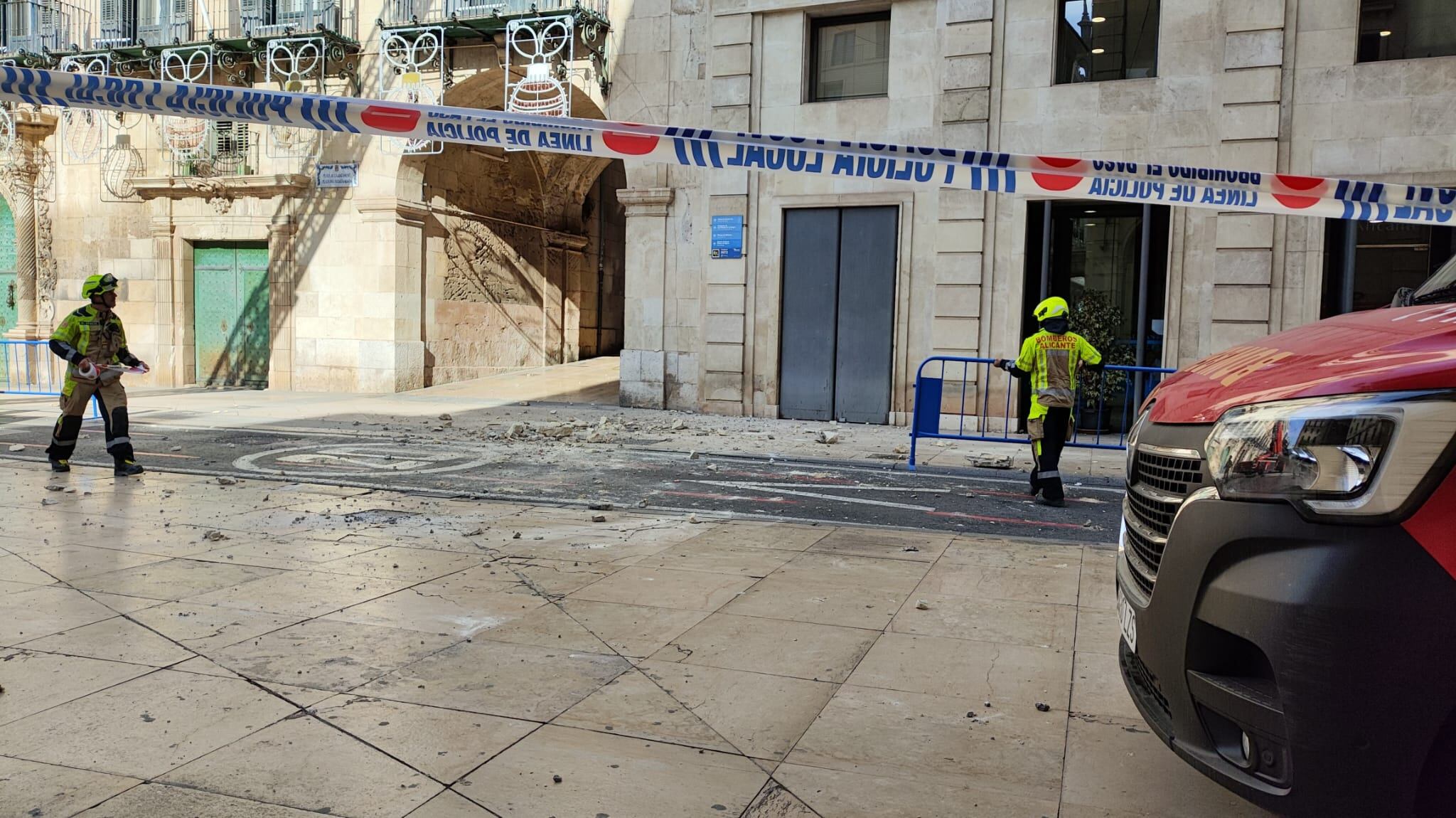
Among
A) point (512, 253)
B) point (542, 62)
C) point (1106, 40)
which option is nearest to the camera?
point (1106, 40)

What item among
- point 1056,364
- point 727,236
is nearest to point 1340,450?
point 1056,364

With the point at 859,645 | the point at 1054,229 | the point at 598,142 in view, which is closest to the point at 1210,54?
the point at 1054,229

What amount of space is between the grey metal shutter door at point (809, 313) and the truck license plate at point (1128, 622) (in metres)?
13.0

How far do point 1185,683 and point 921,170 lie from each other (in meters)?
4.55

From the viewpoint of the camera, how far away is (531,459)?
424 inches

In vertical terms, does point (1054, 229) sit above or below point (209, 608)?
above

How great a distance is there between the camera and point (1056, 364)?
8.41 m

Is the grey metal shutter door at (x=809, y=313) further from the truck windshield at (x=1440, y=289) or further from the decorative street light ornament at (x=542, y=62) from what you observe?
A: the truck windshield at (x=1440, y=289)

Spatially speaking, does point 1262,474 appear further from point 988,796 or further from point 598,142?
point 598,142

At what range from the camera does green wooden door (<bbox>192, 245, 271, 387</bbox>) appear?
67.7 feet

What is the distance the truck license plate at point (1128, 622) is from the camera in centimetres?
261

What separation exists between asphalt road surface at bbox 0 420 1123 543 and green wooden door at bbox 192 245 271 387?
8125 mm

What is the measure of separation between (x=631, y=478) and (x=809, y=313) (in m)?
7.02

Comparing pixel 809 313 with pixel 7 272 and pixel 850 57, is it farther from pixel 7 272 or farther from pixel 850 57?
pixel 7 272
